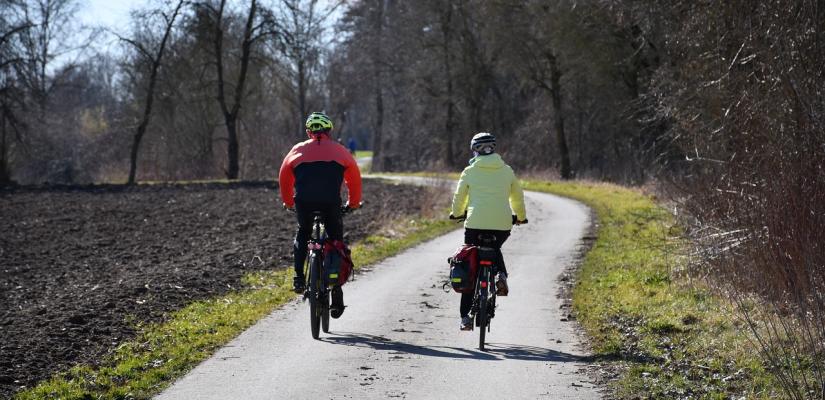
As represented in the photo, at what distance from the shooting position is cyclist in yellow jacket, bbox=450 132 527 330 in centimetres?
978

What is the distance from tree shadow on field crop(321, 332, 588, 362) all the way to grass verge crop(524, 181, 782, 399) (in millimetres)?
468

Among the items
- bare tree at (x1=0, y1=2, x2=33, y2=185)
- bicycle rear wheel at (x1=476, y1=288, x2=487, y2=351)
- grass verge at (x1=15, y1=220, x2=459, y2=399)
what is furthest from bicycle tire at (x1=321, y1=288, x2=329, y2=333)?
bare tree at (x1=0, y1=2, x2=33, y2=185)

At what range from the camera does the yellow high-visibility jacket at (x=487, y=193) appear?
977 centimetres

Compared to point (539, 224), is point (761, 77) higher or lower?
higher

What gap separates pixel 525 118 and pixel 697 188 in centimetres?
4381

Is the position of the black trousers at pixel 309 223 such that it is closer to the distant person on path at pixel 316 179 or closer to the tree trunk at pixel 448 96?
the distant person on path at pixel 316 179

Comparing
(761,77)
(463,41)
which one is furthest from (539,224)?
(463,41)

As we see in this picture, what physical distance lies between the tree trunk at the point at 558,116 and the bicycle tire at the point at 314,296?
3719 centimetres

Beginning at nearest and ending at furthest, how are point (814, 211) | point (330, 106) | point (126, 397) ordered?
point (126, 397), point (814, 211), point (330, 106)

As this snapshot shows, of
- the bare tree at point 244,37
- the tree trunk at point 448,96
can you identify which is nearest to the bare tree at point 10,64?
the bare tree at point 244,37

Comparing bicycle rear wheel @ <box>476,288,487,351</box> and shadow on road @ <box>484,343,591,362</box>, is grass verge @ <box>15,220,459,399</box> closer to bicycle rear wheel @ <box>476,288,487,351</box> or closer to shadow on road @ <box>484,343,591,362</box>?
bicycle rear wheel @ <box>476,288,487,351</box>

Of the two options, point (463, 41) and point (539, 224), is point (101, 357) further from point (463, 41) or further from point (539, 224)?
point (463, 41)

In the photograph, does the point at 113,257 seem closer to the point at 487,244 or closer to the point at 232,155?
the point at 487,244

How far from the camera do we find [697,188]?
14180 millimetres
